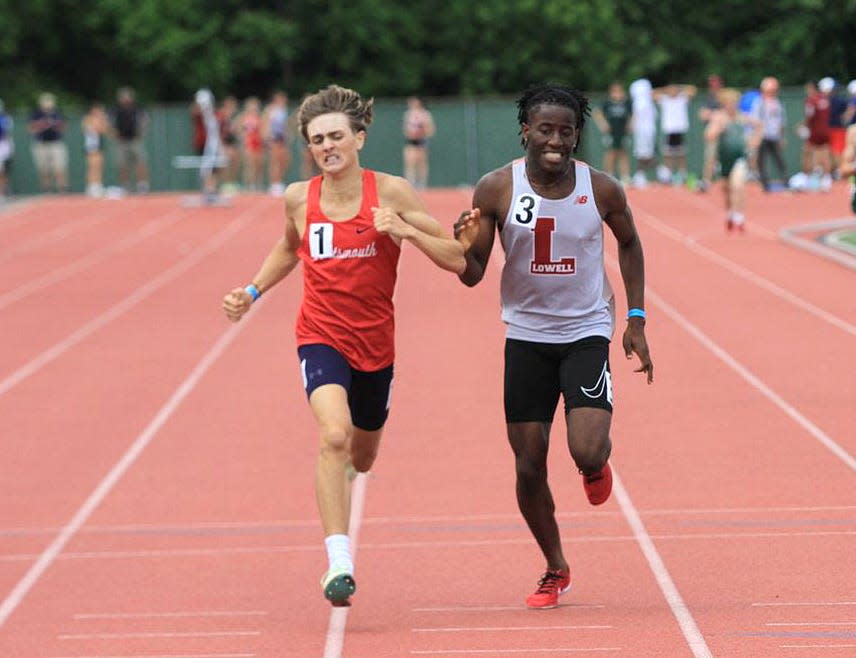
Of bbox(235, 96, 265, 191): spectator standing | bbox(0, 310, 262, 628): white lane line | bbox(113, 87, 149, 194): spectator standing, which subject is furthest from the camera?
bbox(235, 96, 265, 191): spectator standing

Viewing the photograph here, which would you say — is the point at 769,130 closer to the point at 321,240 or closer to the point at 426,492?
the point at 426,492

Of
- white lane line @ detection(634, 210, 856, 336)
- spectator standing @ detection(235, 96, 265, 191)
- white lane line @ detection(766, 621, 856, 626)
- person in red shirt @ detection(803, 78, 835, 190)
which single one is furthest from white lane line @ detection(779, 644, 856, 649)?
spectator standing @ detection(235, 96, 265, 191)

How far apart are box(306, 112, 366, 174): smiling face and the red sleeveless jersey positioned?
12 centimetres

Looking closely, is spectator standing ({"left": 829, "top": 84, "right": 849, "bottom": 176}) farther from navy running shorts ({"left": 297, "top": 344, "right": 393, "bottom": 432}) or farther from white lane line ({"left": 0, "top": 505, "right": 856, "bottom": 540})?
navy running shorts ({"left": 297, "top": 344, "right": 393, "bottom": 432})

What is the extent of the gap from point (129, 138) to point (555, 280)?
3156cm

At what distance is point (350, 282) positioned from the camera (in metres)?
7.32

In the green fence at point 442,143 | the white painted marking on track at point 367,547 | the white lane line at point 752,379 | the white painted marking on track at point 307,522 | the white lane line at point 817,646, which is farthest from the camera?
the green fence at point 442,143

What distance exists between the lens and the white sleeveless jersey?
7.13 m

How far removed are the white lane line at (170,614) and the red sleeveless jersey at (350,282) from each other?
1.18 m

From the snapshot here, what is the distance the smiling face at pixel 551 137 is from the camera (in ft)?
23.1

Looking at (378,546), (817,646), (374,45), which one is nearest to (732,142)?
(378,546)

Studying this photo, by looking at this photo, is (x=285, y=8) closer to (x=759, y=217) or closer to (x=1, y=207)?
(x=1, y=207)

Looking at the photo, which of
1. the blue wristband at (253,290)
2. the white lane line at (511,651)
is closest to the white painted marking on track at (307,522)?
the blue wristband at (253,290)

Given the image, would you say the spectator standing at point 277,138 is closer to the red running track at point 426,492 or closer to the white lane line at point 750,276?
the white lane line at point 750,276
